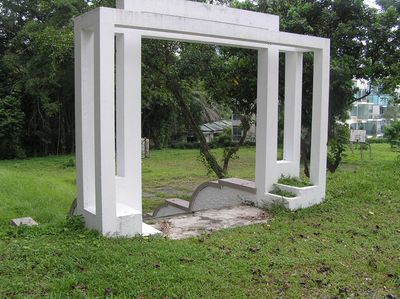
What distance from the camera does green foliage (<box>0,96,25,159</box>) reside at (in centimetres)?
1886

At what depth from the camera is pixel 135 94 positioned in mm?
5168

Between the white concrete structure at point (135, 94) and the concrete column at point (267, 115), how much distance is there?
1 cm

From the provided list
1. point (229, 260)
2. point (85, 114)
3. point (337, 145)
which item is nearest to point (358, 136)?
point (337, 145)

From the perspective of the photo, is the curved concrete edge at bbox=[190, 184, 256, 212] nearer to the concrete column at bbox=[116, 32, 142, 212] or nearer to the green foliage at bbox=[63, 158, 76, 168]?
the concrete column at bbox=[116, 32, 142, 212]

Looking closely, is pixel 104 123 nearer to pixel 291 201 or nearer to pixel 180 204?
pixel 291 201

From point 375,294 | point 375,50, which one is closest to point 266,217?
point 375,294

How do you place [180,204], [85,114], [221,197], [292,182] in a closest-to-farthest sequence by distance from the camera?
[85,114] → [292,182] → [221,197] → [180,204]

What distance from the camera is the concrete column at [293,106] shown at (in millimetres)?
6543

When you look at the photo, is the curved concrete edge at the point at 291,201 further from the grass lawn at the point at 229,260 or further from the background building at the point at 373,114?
the background building at the point at 373,114

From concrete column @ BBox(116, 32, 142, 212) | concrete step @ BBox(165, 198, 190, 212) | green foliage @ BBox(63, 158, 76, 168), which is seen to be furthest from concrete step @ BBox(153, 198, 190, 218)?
green foliage @ BBox(63, 158, 76, 168)

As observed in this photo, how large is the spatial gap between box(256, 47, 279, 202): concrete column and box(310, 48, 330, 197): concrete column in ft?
1.90

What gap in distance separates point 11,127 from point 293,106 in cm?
1560

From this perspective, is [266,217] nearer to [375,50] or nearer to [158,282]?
[158,282]

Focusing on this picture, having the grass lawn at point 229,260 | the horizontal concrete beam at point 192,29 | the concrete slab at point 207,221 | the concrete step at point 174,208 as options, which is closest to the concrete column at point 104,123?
the horizontal concrete beam at point 192,29
